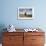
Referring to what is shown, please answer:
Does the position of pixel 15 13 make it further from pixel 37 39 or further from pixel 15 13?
pixel 37 39

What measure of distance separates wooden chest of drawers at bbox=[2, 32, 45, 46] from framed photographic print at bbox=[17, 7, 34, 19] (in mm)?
745

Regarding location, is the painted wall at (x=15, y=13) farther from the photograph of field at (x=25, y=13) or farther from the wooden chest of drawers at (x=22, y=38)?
the wooden chest of drawers at (x=22, y=38)

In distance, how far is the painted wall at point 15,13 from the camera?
4.20 metres

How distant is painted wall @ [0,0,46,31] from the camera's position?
13.8 ft

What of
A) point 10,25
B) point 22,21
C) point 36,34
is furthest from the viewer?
point 22,21

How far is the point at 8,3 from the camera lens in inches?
165

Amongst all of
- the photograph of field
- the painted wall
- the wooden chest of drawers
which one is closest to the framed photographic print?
the photograph of field

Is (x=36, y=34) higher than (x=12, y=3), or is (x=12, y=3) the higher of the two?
(x=12, y=3)

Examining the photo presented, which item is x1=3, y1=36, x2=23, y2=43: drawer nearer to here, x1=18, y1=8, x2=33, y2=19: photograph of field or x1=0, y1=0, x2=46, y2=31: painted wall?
x1=0, y1=0, x2=46, y2=31: painted wall

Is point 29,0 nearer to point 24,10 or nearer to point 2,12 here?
point 24,10

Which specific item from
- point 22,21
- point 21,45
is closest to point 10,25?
point 22,21

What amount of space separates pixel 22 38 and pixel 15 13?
3.22 feet

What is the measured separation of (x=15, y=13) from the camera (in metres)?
4.22

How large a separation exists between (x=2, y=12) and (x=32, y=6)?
1.04 m
